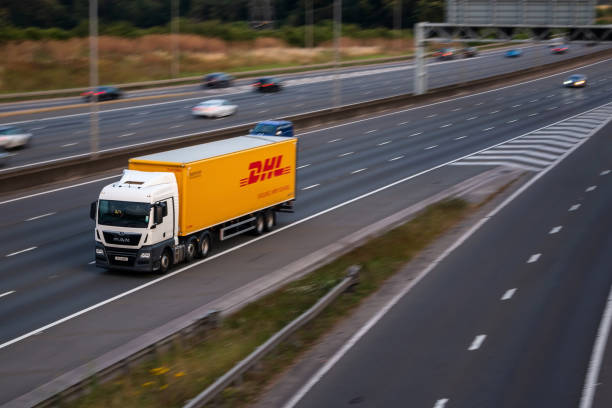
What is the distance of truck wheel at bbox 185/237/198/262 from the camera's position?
25578 millimetres

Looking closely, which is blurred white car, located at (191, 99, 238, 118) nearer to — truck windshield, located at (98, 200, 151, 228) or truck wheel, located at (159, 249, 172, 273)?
truck wheel, located at (159, 249, 172, 273)

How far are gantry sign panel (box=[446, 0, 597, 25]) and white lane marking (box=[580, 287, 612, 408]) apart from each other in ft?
141

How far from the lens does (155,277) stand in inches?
956

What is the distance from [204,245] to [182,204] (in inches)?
75.6

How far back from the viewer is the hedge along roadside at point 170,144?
119 feet

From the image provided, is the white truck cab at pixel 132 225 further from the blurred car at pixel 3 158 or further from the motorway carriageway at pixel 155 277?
the blurred car at pixel 3 158

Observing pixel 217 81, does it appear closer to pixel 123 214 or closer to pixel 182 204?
pixel 182 204

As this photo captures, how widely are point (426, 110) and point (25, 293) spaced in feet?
158

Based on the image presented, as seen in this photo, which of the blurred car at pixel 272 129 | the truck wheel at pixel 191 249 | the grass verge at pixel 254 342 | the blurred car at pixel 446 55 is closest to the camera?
the grass verge at pixel 254 342

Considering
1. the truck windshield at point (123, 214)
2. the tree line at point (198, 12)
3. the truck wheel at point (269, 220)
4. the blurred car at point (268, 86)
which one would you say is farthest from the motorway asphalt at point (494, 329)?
the tree line at point (198, 12)

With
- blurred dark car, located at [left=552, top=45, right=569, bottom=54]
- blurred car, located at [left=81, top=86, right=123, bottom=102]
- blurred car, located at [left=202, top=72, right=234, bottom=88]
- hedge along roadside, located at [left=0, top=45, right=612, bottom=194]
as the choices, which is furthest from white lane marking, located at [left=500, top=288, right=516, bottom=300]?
blurred dark car, located at [left=552, top=45, right=569, bottom=54]

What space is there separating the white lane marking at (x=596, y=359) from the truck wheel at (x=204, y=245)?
39.7 ft

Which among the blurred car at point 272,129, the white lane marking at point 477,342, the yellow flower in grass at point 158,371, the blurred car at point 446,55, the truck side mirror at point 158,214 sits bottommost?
the white lane marking at point 477,342

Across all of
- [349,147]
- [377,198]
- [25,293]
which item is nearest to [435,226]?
[377,198]
